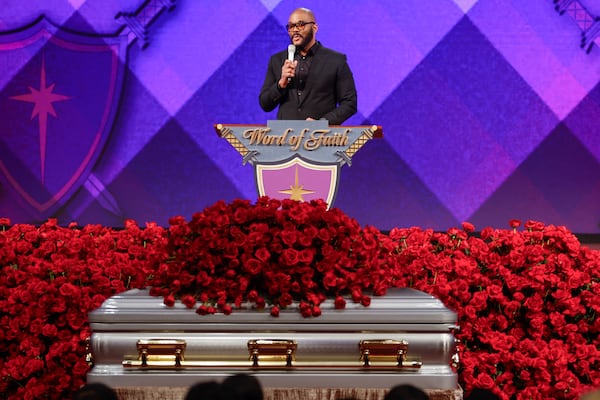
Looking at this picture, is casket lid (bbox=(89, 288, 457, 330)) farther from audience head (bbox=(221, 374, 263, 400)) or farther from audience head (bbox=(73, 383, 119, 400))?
audience head (bbox=(73, 383, 119, 400))

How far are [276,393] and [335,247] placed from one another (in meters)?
0.54

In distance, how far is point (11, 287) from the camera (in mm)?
2861

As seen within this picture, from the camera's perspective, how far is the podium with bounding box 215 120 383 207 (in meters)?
3.22

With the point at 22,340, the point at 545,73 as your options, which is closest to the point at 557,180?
the point at 545,73

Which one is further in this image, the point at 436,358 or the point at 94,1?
the point at 94,1

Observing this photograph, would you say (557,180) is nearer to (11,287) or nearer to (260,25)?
(260,25)

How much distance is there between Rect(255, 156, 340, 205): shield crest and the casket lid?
1.40 metres

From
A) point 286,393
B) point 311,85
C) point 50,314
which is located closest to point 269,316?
point 286,393

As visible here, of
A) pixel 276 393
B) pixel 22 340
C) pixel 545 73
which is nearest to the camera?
pixel 276 393

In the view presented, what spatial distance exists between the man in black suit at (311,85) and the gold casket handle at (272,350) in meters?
2.19

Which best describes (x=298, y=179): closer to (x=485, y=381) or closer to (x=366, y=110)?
(x=485, y=381)

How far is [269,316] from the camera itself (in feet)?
6.04

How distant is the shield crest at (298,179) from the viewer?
3219 millimetres

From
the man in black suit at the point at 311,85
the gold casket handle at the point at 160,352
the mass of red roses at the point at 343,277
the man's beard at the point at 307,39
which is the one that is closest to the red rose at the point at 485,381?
the mass of red roses at the point at 343,277
